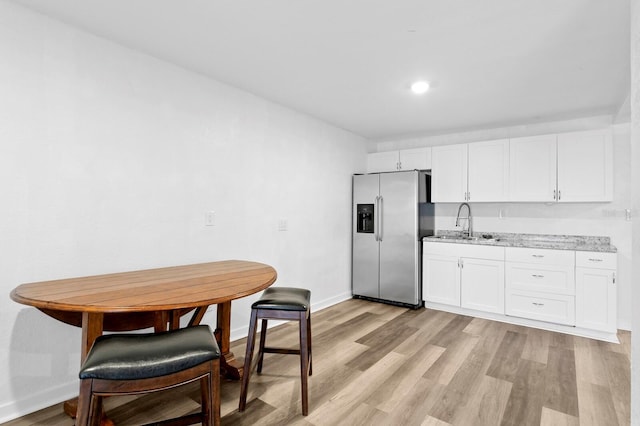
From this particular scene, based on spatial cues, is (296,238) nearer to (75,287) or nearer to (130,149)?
(130,149)

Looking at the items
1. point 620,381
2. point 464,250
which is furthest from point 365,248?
point 620,381

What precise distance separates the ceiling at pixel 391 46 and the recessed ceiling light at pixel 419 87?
0.05 m

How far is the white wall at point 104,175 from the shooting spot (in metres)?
1.92

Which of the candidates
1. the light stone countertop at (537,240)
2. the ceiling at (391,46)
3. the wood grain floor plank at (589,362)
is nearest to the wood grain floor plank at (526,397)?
the wood grain floor plank at (589,362)

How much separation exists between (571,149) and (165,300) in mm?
4193

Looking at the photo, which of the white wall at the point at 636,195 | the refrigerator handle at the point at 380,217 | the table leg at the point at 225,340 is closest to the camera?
Result: the white wall at the point at 636,195

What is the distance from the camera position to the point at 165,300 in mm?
1540

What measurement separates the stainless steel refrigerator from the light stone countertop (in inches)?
12.6

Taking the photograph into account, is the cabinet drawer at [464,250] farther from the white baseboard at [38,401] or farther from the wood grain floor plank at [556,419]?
the white baseboard at [38,401]

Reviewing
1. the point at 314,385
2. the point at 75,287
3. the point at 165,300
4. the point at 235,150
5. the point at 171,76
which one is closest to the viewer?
the point at 165,300

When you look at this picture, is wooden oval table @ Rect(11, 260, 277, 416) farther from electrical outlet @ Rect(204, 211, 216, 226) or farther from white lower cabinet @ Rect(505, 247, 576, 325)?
white lower cabinet @ Rect(505, 247, 576, 325)

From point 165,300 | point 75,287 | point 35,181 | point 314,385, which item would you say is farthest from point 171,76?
point 314,385

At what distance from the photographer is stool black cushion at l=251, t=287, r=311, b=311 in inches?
81.6

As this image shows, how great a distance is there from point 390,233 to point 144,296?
10.8 ft
